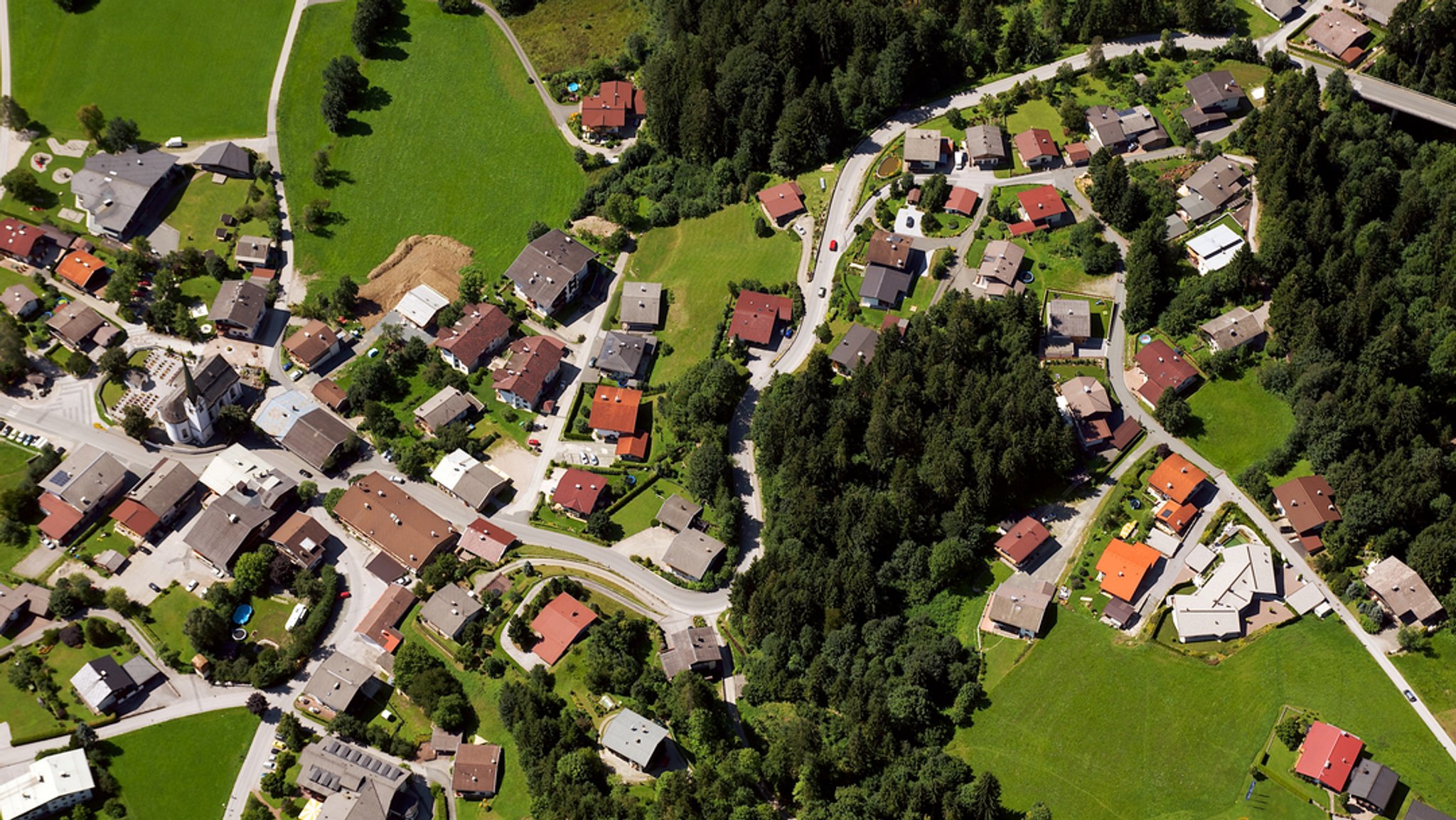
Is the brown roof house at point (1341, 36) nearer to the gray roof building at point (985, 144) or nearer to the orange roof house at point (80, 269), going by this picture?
the gray roof building at point (985, 144)

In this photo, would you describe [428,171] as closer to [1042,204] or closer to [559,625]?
[559,625]

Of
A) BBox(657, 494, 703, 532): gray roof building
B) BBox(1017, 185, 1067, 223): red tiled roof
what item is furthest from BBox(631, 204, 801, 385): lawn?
BBox(1017, 185, 1067, 223): red tiled roof

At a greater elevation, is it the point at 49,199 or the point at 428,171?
the point at 428,171

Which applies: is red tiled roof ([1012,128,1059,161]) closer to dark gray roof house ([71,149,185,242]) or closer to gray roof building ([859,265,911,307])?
gray roof building ([859,265,911,307])

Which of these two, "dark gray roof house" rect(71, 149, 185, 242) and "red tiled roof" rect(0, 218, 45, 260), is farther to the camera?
"dark gray roof house" rect(71, 149, 185, 242)

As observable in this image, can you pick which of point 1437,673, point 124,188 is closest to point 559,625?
point 1437,673

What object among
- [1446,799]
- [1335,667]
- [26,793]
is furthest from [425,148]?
[1446,799]

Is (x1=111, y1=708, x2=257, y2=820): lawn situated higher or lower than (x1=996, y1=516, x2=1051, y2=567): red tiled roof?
lower

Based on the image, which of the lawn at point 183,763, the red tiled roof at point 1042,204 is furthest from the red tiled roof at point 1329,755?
the lawn at point 183,763
